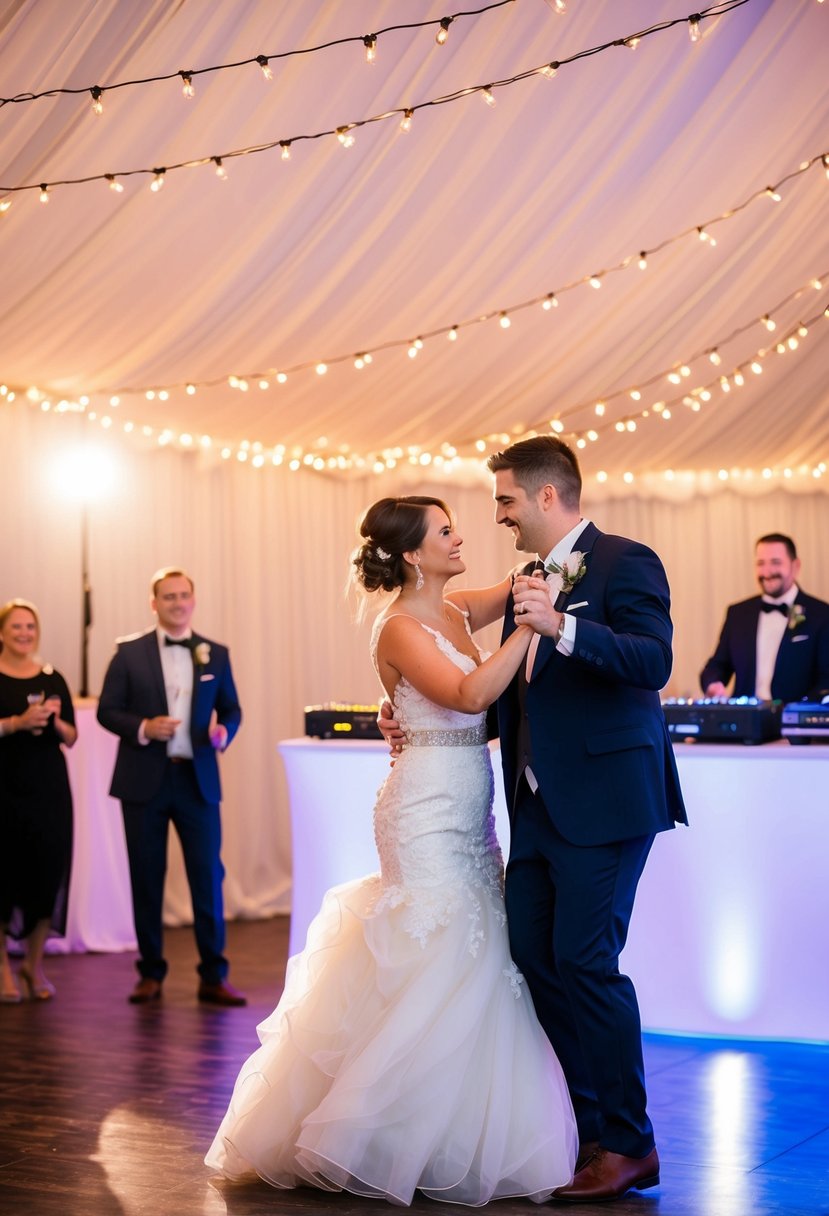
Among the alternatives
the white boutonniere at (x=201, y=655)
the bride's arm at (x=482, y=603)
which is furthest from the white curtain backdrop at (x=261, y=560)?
the bride's arm at (x=482, y=603)

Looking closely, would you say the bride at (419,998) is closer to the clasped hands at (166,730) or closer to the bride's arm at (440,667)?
the bride's arm at (440,667)

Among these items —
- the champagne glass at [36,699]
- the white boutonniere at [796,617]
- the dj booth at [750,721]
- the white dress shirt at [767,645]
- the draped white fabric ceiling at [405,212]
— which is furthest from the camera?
the white dress shirt at [767,645]

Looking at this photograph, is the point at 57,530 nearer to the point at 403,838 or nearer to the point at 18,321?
the point at 18,321

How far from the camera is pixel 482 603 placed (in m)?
3.88

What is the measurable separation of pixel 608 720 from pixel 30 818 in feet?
11.5

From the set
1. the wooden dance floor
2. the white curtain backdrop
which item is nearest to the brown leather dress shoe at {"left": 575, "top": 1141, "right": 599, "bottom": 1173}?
the wooden dance floor

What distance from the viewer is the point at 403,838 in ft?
11.6

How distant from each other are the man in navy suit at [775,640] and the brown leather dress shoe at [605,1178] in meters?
3.04

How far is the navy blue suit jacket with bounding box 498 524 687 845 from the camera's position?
3123 millimetres

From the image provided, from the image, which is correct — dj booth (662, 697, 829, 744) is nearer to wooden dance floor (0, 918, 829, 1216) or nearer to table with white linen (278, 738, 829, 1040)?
table with white linen (278, 738, 829, 1040)

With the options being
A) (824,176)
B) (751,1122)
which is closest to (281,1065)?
(751,1122)

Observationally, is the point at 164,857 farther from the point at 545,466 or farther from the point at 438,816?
the point at 545,466

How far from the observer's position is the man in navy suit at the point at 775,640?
243 inches

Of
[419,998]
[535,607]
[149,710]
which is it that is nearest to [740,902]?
[419,998]
